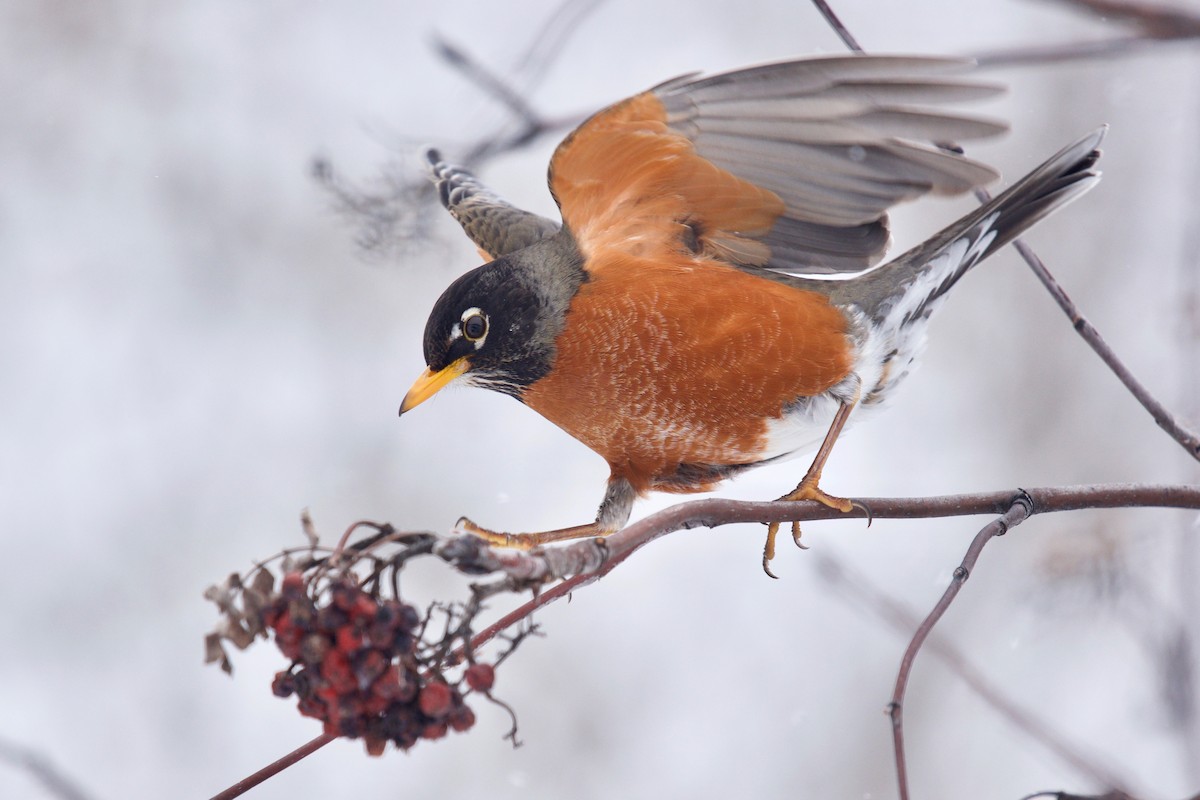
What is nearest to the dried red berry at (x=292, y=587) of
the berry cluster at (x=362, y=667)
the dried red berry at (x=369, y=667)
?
the berry cluster at (x=362, y=667)

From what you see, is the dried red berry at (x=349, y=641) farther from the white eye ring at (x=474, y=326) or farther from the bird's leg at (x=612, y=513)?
the white eye ring at (x=474, y=326)

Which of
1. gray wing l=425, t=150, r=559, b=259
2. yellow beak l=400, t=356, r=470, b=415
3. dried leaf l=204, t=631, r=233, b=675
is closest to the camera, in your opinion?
dried leaf l=204, t=631, r=233, b=675

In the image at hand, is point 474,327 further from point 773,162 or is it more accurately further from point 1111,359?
point 1111,359

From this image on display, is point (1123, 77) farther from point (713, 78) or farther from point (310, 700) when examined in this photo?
point (310, 700)

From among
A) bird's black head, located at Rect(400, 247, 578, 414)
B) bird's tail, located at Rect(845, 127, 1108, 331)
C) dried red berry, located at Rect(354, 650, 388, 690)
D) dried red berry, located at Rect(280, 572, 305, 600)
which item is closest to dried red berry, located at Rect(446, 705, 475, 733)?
dried red berry, located at Rect(354, 650, 388, 690)

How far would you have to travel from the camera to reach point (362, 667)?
4.10 feet

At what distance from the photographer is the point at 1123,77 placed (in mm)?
5789

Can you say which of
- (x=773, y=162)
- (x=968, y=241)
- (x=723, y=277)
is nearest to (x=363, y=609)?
(x=723, y=277)

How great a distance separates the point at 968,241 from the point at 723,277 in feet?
2.17

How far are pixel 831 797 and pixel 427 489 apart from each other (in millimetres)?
2433

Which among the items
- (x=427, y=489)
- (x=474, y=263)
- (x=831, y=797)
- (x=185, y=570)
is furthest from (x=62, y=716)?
(x=831, y=797)

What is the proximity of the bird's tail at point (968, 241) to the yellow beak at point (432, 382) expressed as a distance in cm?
106

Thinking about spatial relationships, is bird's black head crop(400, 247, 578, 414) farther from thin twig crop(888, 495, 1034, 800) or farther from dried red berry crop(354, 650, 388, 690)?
dried red berry crop(354, 650, 388, 690)

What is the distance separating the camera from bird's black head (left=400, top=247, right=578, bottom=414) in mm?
2602
